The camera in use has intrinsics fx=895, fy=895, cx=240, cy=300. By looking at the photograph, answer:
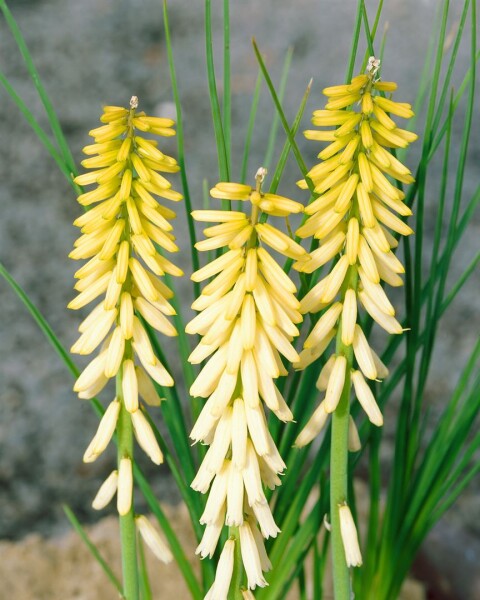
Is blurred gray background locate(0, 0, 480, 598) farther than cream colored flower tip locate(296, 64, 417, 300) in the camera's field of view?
Yes

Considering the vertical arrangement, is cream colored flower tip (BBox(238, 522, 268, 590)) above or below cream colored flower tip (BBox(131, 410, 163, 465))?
below

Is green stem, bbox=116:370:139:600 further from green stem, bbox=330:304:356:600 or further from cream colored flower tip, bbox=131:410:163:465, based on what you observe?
green stem, bbox=330:304:356:600

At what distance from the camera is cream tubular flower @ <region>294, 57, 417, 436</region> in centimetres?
55

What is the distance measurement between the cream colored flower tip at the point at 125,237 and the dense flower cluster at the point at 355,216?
9cm

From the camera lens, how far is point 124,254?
0.56m

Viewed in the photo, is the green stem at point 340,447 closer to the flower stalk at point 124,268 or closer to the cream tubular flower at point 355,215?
the cream tubular flower at point 355,215

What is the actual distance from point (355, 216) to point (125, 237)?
15 cm

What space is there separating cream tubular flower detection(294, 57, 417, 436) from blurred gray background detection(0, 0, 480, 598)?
2.66 feet

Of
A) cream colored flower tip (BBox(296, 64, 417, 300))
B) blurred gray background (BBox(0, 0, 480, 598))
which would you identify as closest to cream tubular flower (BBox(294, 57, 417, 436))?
cream colored flower tip (BBox(296, 64, 417, 300))

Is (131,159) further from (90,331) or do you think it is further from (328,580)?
(328,580)

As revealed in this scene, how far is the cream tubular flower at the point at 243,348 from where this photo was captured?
0.52 m

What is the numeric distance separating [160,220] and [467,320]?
1089 mm

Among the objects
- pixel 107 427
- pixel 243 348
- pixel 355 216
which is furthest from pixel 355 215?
pixel 107 427

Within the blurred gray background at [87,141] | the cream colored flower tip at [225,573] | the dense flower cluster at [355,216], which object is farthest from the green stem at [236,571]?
the blurred gray background at [87,141]
